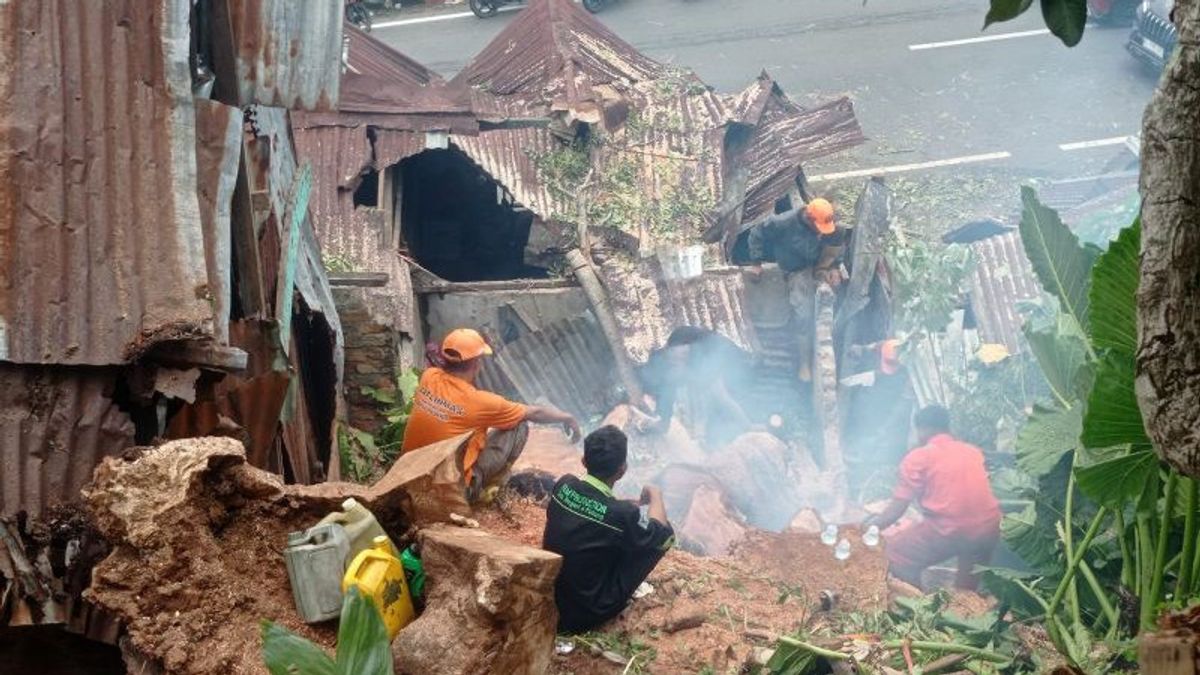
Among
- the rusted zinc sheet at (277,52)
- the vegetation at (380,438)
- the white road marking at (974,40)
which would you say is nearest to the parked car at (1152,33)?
the white road marking at (974,40)

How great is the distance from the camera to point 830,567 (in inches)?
316

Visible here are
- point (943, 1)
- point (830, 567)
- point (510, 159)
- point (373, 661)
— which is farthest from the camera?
point (943, 1)

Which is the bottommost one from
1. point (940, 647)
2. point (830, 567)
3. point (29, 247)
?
point (830, 567)

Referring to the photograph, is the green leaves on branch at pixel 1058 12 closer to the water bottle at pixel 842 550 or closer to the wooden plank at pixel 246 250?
the wooden plank at pixel 246 250

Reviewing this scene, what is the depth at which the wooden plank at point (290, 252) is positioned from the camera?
5832 mm

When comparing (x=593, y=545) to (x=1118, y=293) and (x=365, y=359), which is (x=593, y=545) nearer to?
(x=365, y=359)

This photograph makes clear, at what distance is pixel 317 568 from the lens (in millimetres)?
4141

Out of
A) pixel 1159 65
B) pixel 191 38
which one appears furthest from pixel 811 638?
pixel 1159 65

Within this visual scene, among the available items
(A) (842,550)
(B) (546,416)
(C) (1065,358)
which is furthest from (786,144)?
(C) (1065,358)

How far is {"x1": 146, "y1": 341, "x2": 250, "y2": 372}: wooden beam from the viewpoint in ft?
13.7

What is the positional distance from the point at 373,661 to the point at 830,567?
5807mm

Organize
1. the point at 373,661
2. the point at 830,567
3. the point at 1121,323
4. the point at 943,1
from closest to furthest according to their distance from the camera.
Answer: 1. the point at 373,661
2. the point at 1121,323
3. the point at 830,567
4. the point at 943,1

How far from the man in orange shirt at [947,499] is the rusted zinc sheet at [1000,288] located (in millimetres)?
2184

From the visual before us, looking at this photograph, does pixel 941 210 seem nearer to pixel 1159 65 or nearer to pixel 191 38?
pixel 1159 65
